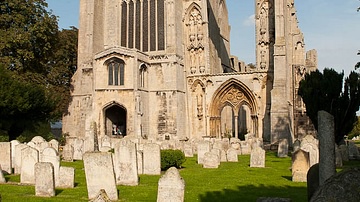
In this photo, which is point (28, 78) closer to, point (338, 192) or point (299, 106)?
point (299, 106)

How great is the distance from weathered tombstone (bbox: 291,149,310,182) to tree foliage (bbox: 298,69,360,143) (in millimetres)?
10950

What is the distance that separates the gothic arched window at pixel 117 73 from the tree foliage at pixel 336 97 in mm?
14068

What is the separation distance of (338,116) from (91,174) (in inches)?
671

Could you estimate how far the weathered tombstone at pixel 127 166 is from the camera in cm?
1235

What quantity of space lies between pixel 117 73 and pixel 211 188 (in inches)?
863

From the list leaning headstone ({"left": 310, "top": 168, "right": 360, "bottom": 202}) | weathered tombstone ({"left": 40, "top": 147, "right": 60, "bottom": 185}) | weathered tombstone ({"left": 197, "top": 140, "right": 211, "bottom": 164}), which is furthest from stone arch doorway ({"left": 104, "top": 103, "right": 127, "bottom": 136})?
leaning headstone ({"left": 310, "top": 168, "right": 360, "bottom": 202})

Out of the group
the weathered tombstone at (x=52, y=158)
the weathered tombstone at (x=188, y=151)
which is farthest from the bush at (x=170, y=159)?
the weathered tombstone at (x=188, y=151)

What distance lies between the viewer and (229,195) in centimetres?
1050

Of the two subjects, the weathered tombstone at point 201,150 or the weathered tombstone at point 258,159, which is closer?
the weathered tombstone at point 258,159

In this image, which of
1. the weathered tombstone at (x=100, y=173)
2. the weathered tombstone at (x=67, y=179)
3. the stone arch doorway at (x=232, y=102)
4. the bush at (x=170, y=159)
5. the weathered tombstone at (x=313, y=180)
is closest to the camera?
the weathered tombstone at (x=313, y=180)

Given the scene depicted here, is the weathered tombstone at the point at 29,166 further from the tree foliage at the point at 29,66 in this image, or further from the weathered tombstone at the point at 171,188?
the tree foliage at the point at 29,66

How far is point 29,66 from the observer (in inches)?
1335

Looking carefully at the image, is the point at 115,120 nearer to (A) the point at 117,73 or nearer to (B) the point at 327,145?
(A) the point at 117,73

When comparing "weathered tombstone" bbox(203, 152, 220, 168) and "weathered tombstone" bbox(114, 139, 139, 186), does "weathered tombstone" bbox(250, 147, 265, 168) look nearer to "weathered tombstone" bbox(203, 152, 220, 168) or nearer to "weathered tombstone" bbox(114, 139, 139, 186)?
"weathered tombstone" bbox(203, 152, 220, 168)
